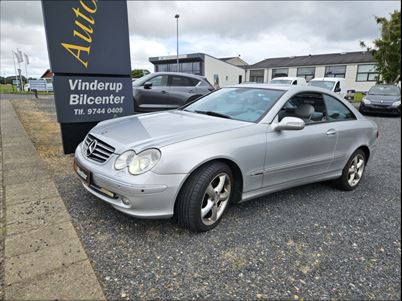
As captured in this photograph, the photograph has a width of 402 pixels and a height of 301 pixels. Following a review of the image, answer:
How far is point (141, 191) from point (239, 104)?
5.99 feet

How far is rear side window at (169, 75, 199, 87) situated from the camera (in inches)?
368

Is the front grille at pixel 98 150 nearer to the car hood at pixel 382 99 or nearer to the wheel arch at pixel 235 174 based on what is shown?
the wheel arch at pixel 235 174

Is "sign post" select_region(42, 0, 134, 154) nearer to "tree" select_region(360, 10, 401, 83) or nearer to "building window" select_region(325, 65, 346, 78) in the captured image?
"tree" select_region(360, 10, 401, 83)

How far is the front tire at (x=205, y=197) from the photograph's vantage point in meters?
2.61

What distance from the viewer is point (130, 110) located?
18.7 ft

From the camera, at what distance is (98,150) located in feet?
9.57

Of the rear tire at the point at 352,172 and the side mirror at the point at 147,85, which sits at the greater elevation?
the side mirror at the point at 147,85

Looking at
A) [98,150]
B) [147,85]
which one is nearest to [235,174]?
[98,150]

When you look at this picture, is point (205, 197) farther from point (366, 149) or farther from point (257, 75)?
point (257, 75)

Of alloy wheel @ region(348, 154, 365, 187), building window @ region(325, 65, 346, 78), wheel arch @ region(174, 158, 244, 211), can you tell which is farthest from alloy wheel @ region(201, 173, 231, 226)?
building window @ region(325, 65, 346, 78)

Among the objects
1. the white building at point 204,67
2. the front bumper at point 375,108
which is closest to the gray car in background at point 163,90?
the front bumper at point 375,108

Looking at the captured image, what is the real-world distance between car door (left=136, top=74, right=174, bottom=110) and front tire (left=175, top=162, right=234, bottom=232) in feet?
21.1

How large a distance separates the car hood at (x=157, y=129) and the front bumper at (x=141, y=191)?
256 mm

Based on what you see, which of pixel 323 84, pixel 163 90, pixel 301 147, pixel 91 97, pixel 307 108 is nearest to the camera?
pixel 301 147
